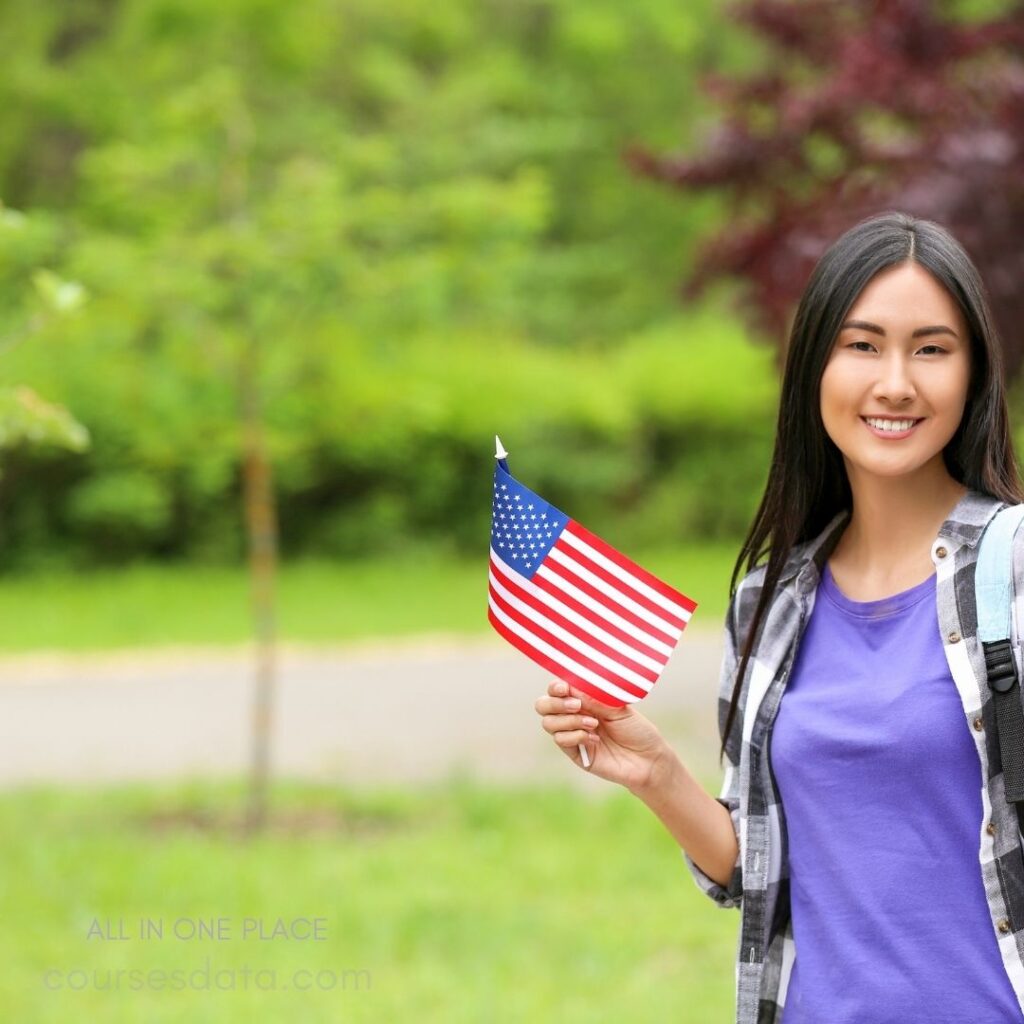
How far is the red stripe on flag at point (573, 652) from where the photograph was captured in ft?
7.14

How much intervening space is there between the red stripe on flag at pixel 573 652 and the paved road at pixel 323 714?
5255 millimetres

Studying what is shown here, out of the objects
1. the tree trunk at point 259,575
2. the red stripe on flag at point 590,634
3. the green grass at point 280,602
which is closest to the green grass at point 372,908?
the tree trunk at point 259,575

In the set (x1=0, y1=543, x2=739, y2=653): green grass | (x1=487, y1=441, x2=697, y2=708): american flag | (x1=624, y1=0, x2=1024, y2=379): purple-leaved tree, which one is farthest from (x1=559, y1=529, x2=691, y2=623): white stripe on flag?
(x1=0, y1=543, x2=739, y2=653): green grass

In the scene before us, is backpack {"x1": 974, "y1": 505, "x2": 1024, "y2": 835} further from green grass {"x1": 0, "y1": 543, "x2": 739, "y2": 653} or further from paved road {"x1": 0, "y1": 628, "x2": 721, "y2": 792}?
green grass {"x1": 0, "y1": 543, "x2": 739, "y2": 653}

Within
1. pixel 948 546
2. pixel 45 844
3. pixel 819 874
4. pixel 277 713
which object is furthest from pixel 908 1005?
pixel 277 713

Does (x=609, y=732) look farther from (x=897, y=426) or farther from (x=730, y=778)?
(x=897, y=426)

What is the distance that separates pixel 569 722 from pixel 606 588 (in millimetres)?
195

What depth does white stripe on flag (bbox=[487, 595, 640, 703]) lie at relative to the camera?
7.12 ft

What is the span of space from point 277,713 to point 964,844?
7734 mm

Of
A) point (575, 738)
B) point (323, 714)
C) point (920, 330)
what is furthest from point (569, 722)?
point (323, 714)

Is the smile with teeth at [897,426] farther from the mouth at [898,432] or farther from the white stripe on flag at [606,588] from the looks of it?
the white stripe on flag at [606,588]

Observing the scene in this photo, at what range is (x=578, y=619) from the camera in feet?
7.26

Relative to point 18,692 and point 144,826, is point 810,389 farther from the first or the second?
point 18,692

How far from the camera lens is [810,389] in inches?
81.9
